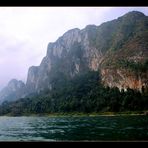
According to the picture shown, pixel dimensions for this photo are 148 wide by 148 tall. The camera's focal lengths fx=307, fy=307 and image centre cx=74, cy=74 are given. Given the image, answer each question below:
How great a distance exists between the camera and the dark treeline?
382ft

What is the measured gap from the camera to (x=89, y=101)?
137625 mm

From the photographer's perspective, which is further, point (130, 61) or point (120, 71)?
point (130, 61)

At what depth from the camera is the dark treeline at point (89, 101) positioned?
116500 mm

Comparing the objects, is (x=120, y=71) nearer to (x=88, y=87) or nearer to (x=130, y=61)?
(x=130, y=61)

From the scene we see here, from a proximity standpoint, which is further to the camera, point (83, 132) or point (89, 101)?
point (89, 101)

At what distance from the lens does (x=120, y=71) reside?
14688 cm

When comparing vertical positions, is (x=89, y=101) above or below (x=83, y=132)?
above

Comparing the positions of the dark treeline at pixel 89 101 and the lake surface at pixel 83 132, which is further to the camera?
the dark treeline at pixel 89 101

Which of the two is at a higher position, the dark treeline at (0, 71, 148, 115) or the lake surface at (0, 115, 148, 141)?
the dark treeline at (0, 71, 148, 115)

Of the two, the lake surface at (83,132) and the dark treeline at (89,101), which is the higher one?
the dark treeline at (89,101)
